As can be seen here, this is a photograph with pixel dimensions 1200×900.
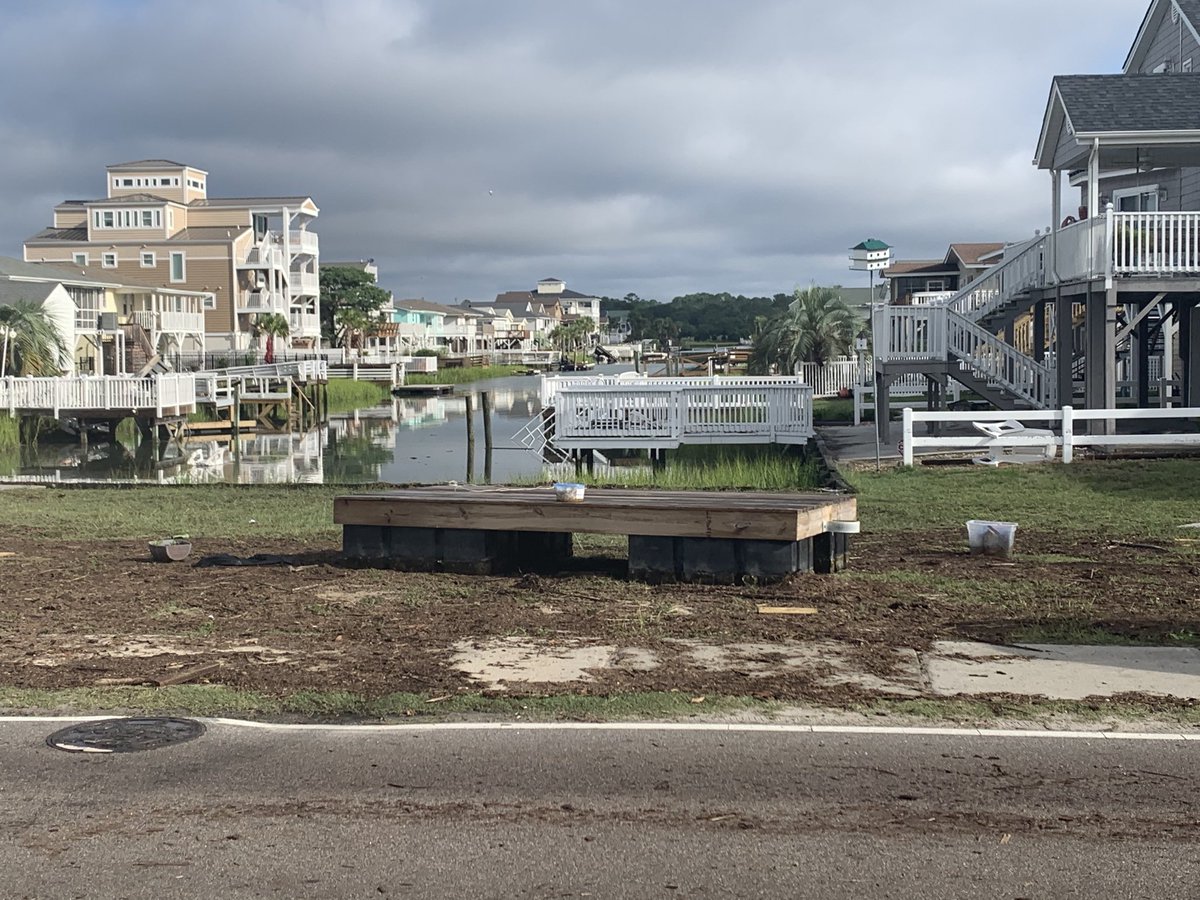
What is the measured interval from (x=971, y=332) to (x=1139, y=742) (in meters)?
20.9

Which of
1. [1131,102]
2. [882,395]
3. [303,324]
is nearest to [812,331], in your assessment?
[882,395]

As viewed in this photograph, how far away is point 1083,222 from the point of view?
23938mm

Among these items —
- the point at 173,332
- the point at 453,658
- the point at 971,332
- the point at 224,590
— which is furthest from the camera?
the point at 173,332

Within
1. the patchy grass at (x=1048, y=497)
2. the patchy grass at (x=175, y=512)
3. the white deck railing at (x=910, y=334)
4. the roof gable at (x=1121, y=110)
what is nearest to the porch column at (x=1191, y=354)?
the roof gable at (x=1121, y=110)

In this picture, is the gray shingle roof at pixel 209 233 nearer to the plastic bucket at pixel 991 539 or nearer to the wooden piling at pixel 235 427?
the wooden piling at pixel 235 427

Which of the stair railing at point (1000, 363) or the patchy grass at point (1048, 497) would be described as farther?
the stair railing at point (1000, 363)

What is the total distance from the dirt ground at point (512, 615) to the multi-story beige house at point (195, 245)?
77.6m

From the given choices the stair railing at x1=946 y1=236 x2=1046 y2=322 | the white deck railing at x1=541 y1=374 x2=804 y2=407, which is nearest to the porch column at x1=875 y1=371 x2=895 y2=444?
the white deck railing at x1=541 y1=374 x2=804 y2=407

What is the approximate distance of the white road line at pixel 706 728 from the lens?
7.16 metres

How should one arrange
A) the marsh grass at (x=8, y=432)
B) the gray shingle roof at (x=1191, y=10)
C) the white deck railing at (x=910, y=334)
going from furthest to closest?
the marsh grass at (x=8, y=432) < the gray shingle roof at (x=1191, y=10) < the white deck railing at (x=910, y=334)

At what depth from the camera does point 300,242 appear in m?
94.2

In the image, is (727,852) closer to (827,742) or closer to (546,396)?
(827,742)

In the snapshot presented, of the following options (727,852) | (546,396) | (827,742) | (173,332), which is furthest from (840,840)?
(173,332)

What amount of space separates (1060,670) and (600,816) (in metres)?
3.87
